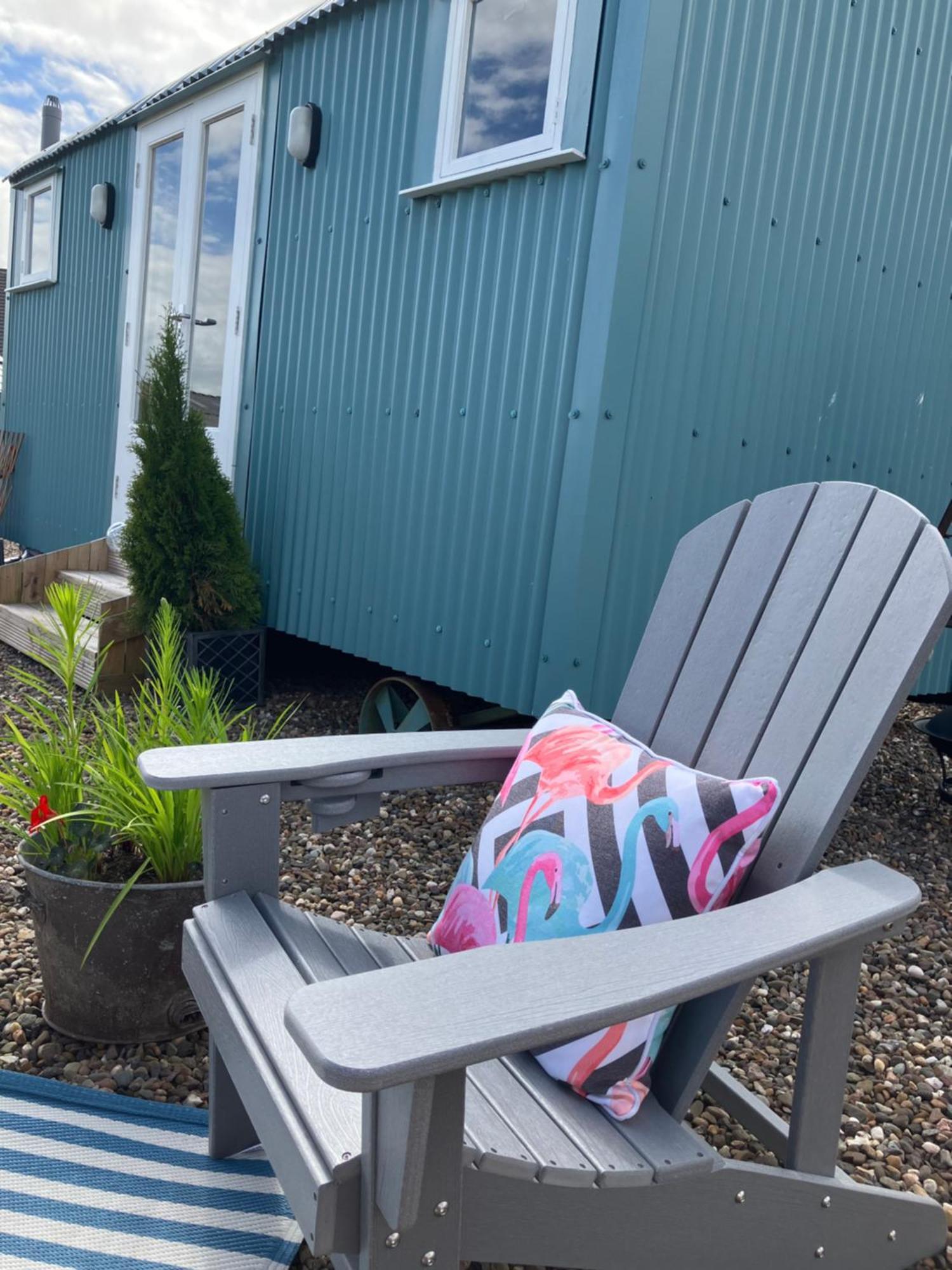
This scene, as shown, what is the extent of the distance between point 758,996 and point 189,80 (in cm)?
442

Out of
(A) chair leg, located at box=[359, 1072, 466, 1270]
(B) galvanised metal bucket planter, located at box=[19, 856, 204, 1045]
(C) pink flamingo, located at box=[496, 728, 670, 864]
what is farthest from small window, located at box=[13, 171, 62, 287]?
(A) chair leg, located at box=[359, 1072, 466, 1270]

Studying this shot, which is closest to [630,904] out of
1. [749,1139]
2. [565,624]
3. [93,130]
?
[749,1139]

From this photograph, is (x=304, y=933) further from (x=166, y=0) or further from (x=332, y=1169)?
(x=166, y=0)

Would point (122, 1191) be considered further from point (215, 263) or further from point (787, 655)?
point (215, 263)

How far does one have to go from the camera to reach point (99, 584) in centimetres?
475

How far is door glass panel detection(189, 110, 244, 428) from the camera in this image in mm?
4465

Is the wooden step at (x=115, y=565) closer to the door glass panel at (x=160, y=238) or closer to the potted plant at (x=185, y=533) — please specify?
the door glass panel at (x=160, y=238)

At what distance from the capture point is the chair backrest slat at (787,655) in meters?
1.27

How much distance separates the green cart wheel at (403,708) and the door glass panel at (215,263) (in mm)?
1586

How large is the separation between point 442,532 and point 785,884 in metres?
2.20

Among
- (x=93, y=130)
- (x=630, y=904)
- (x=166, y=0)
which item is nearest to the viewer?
(x=630, y=904)

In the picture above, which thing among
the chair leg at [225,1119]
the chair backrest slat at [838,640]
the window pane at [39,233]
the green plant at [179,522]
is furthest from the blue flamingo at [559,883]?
the window pane at [39,233]

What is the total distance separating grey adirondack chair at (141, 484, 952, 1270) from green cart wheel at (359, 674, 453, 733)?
1.75 meters

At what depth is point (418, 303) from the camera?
3.40m
